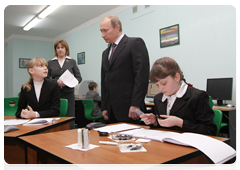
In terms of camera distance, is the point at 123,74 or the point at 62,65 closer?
the point at 123,74

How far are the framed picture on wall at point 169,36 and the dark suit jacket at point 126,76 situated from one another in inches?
91.8

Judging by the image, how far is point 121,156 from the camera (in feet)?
2.73

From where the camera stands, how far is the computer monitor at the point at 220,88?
10.5ft

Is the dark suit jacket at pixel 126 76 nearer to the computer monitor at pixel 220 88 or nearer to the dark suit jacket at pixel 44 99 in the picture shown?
the dark suit jacket at pixel 44 99

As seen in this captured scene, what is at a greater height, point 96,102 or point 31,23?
point 31,23

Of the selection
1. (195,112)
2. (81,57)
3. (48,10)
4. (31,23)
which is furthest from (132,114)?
(31,23)

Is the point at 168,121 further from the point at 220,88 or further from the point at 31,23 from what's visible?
the point at 31,23

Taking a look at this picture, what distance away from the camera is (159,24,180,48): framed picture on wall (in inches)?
160

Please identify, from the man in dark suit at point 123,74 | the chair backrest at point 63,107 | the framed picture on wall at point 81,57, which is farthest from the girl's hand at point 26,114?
the framed picture on wall at point 81,57

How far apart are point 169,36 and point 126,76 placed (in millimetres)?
2569

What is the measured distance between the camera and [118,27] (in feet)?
6.57

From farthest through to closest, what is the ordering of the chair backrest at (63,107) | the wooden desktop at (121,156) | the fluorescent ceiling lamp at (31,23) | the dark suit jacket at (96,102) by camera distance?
the fluorescent ceiling lamp at (31,23) → the dark suit jacket at (96,102) → the chair backrest at (63,107) → the wooden desktop at (121,156)

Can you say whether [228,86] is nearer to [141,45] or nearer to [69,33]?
[141,45]

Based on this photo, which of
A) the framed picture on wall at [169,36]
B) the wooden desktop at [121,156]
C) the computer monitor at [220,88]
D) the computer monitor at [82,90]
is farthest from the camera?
the computer monitor at [82,90]
